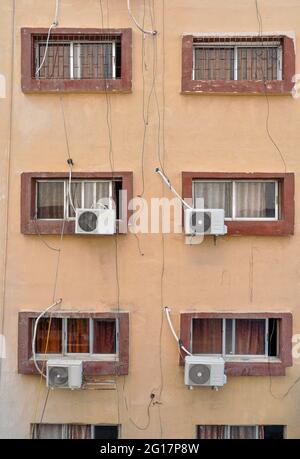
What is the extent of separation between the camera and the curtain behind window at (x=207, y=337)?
6293 millimetres

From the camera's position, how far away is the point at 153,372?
615cm

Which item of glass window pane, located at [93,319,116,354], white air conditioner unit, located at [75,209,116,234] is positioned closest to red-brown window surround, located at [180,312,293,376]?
glass window pane, located at [93,319,116,354]

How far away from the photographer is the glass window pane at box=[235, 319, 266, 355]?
6.30 meters

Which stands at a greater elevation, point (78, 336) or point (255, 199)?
point (255, 199)

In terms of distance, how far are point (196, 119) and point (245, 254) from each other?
2273 mm

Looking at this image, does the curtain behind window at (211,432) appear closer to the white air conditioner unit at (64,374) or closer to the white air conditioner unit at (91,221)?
the white air conditioner unit at (64,374)

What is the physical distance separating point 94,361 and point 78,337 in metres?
0.48

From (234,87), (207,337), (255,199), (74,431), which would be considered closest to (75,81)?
(234,87)

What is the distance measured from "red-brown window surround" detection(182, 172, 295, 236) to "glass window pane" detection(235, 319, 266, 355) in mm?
1482

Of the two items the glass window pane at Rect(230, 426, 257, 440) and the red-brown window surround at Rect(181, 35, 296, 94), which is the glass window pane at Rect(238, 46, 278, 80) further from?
the glass window pane at Rect(230, 426, 257, 440)

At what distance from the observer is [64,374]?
229 inches

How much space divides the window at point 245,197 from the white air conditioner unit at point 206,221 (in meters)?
0.51

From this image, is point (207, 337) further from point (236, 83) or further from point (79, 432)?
point (236, 83)

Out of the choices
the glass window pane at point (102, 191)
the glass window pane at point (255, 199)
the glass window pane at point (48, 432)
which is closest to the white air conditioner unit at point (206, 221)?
the glass window pane at point (255, 199)
